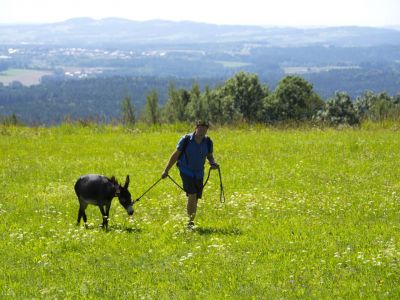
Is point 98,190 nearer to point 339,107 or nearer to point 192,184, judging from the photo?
point 192,184

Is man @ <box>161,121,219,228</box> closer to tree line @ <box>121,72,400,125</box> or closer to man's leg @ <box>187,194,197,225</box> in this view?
man's leg @ <box>187,194,197,225</box>

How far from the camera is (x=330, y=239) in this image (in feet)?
40.6

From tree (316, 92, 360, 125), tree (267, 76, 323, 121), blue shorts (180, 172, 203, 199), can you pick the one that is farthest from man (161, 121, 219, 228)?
tree (316, 92, 360, 125)

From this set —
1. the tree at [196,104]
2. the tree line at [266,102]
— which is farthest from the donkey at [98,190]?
the tree at [196,104]

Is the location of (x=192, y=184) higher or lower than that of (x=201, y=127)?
lower

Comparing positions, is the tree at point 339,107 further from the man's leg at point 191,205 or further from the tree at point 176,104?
the man's leg at point 191,205

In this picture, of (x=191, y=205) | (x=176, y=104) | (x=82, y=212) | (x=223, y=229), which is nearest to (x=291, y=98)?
(x=176, y=104)

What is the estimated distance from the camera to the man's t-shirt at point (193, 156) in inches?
543

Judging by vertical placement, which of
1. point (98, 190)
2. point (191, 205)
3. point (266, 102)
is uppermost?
point (98, 190)

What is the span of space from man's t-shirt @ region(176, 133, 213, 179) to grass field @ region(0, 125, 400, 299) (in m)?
1.28

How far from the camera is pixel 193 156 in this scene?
13773mm

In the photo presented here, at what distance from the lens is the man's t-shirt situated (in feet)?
45.2

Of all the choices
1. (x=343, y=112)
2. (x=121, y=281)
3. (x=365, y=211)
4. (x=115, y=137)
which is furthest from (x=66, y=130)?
(x=343, y=112)

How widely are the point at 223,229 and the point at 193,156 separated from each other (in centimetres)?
196
